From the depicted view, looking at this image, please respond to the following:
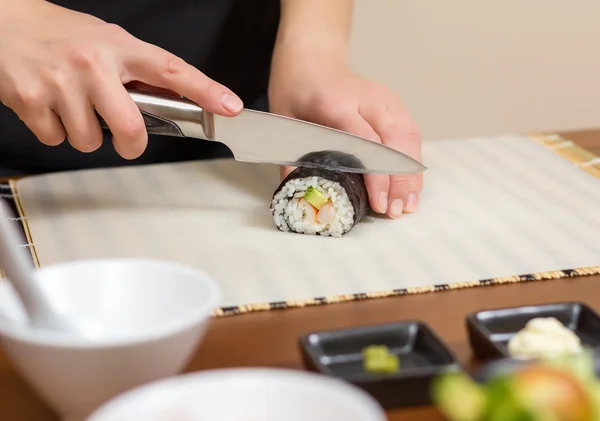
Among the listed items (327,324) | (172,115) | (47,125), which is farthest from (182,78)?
(327,324)

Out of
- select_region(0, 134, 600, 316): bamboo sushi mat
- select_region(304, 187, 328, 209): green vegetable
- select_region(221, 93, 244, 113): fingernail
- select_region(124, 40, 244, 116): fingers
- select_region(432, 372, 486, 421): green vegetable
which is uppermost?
select_region(124, 40, 244, 116): fingers

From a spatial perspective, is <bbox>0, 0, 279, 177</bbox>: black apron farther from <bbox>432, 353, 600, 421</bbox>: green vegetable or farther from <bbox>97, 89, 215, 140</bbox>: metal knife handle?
<bbox>432, 353, 600, 421</bbox>: green vegetable

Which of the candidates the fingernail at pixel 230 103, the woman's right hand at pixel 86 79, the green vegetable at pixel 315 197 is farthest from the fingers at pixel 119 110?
the green vegetable at pixel 315 197

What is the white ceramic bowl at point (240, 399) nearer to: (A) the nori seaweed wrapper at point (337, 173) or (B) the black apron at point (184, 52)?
(A) the nori seaweed wrapper at point (337, 173)

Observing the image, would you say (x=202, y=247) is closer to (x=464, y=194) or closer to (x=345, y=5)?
(x=464, y=194)

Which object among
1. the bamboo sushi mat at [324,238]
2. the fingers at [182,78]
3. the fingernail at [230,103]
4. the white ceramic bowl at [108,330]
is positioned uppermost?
the fingers at [182,78]

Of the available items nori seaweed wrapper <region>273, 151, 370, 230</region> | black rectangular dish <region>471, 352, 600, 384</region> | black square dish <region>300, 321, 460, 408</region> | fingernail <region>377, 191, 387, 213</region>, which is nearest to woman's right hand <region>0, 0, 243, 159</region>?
nori seaweed wrapper <region>273, 151, 370, 230</region>
